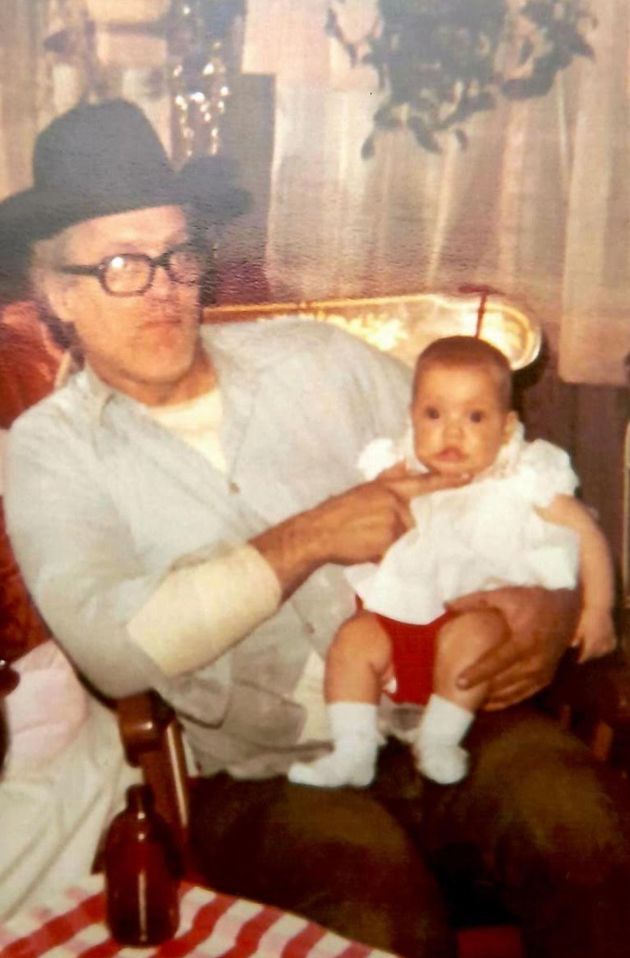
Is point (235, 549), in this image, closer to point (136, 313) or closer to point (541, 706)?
point (136, 313)

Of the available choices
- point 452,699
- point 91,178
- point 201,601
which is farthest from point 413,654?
point 91,178

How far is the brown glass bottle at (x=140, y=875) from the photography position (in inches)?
50.2

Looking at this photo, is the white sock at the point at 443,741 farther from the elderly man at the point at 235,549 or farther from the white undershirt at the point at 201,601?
the white undershirt at the point at 201,601

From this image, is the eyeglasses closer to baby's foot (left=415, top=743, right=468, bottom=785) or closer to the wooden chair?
the wooden chair

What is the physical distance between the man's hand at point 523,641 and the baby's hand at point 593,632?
14 millimetres

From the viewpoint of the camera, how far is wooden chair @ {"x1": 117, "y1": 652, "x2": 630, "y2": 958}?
1433 millimetres

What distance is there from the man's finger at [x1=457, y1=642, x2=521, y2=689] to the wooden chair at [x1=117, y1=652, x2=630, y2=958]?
0.09 metres

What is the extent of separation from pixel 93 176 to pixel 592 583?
870 mm

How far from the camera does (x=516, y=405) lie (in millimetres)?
1487

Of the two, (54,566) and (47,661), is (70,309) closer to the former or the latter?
(54,566)

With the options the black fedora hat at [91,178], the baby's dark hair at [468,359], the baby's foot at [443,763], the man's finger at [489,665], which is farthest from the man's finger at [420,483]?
the black fedora hat at [91,178]

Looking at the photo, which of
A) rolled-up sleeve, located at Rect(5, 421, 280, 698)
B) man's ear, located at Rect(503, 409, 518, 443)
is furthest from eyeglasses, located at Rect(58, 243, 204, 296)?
man's ear, located at Rect(503, 409, 518, 443)

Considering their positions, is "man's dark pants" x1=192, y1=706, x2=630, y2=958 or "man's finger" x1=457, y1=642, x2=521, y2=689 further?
"man's finger" x1=457, y1=642, x2=521, y2=689

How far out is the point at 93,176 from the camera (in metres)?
1.43
